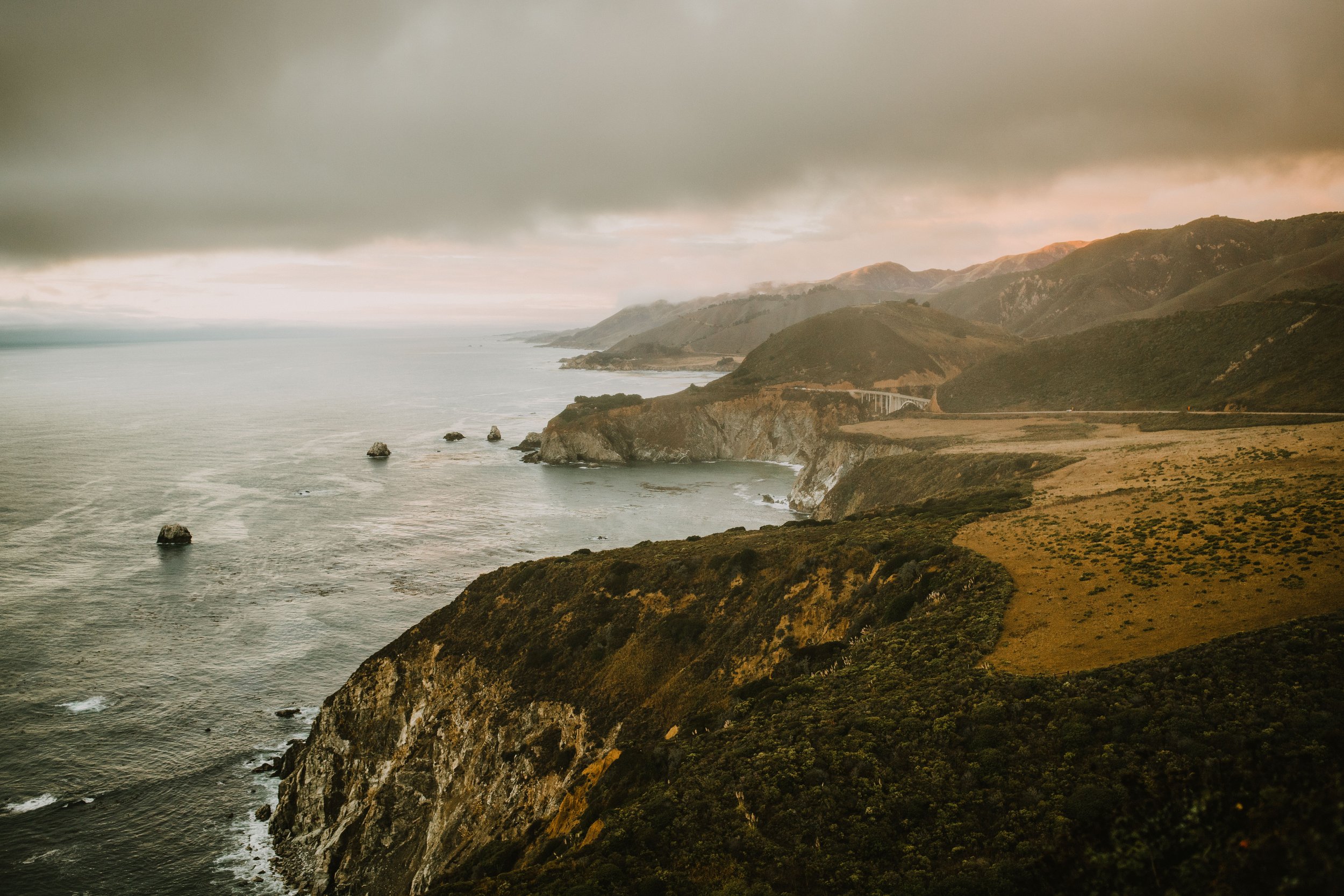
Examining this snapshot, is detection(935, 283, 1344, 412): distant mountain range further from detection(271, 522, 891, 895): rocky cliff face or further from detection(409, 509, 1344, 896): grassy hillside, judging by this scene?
detection(409, 509, 1344, 896): grassy hillside

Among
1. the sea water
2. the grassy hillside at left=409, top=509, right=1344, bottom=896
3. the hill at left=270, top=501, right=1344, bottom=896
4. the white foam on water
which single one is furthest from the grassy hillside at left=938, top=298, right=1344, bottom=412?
the white foam on water

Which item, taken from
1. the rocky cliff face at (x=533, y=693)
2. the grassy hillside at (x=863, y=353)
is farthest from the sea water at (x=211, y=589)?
the grassy hillside at (x=863, y=353)

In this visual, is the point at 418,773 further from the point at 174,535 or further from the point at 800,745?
the point at 174,535

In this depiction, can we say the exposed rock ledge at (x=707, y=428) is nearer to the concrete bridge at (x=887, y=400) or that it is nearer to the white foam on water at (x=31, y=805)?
the concrete bridge at (x=887, y=400)

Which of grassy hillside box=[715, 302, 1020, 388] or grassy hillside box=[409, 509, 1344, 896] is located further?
grassy hillside box=[715, 302, 1020, 388]

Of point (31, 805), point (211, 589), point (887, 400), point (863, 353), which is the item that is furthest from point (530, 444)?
point (31, 805)

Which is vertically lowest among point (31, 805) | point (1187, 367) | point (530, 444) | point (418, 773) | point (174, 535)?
point (31, 805)

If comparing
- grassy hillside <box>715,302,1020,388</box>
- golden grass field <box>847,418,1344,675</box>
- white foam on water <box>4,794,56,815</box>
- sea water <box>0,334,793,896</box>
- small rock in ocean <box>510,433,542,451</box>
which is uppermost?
grassy hillside <box>715,302,1020,388</box>
